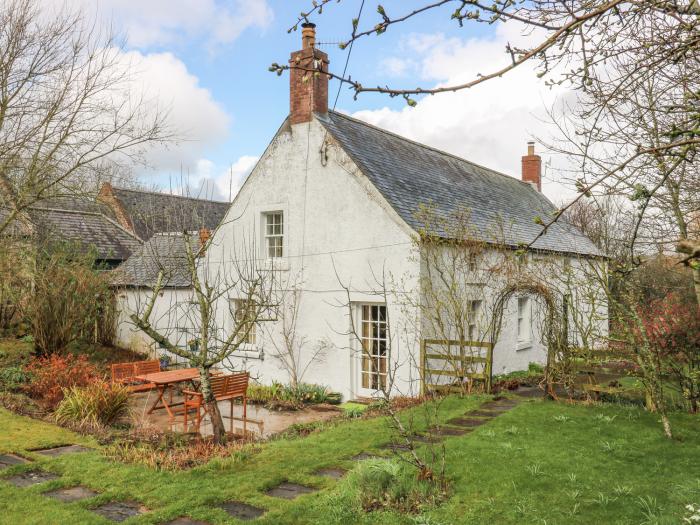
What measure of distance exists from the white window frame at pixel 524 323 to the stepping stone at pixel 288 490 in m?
12.8

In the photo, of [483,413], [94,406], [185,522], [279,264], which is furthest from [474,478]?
[279,264]

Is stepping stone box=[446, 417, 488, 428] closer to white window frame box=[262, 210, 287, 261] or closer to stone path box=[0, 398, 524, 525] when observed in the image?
stone path box=[0, 398, 524, 525]

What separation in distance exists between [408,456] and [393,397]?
5940mm

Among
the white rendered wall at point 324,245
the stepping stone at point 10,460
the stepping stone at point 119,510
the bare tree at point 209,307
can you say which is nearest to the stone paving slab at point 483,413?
the white rendered wall at point 324,245

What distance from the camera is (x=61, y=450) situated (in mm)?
9008

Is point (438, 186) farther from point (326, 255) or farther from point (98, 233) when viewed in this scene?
point (98, 233)

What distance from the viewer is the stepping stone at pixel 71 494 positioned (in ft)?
22.5

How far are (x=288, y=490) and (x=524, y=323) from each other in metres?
13.9

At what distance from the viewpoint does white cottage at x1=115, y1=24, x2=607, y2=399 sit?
14125 millimetres

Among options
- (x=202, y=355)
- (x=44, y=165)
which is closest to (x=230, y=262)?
(x=44, y=165)

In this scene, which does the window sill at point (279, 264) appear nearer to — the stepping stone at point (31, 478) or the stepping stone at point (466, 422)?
the stepping stone at point (466, 422)

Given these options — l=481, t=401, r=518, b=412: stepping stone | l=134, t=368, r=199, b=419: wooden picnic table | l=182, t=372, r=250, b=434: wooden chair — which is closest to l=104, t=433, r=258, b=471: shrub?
l=182, t=372, r=250, b=434: wooden chair

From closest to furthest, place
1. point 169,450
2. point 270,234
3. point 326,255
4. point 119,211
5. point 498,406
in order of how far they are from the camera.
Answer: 1. point 169,450
2. point 498,406
3. point 326,255
4. point 270,234
5. point 119,211

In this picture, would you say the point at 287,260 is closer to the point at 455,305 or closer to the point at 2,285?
the point at 455,305
